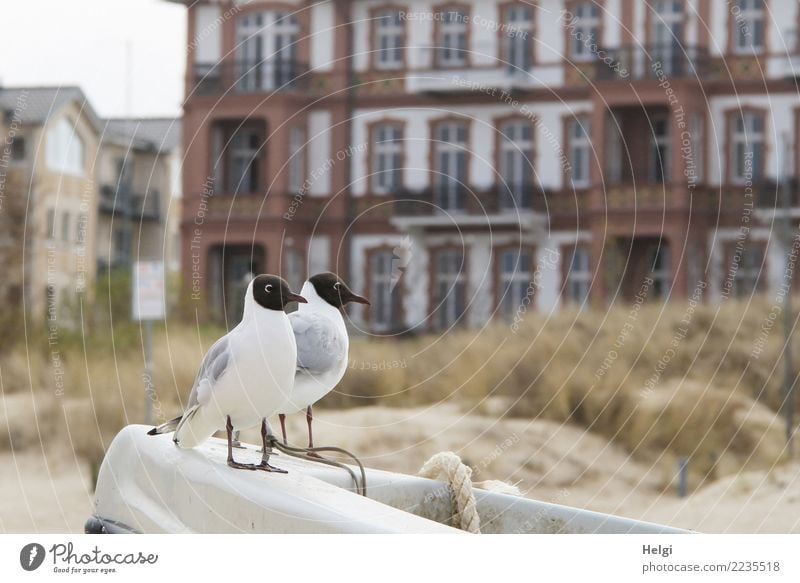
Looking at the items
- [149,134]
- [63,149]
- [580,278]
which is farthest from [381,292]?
[149,134]

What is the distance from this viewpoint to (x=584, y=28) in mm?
12523

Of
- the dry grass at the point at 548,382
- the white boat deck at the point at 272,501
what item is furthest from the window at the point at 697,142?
the white boat deck at the point at 272,501

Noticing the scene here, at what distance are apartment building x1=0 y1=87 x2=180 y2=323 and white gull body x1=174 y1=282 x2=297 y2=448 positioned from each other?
560 centimetres

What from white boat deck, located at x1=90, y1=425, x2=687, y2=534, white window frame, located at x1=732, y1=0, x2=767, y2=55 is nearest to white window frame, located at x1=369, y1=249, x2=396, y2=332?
white window frame, located at x1=732, y1=0, x2=767, y2=55

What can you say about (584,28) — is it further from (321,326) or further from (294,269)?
(321,326)

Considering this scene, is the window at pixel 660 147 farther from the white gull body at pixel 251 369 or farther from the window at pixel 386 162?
the white gull body at pixel 251 369

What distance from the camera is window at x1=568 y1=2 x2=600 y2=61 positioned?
12398 millimetres

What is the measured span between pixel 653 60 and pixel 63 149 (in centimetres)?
484

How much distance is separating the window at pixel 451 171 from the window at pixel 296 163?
112 centimetres

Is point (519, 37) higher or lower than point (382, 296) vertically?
higher

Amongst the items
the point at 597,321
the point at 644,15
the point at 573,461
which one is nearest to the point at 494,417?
the point at 573,461

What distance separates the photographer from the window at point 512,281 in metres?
11.8
